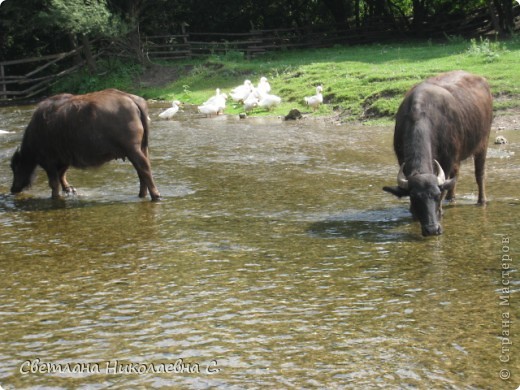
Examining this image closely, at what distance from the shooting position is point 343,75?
23.3 m

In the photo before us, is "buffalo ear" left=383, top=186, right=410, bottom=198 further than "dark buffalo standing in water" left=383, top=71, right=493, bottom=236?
Yes

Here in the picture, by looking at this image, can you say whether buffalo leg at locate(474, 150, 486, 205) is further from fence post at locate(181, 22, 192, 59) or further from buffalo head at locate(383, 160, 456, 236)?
fence post at locate(181, 22, 192, 59)

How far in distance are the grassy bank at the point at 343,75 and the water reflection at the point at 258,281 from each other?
6.88 metres

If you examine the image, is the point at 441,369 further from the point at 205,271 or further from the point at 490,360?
the point at 205,271

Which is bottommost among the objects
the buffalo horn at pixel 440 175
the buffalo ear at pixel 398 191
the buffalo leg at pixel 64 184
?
the buffalo leg at pixel 64 184

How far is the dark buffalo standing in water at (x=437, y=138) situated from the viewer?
27.9 feet

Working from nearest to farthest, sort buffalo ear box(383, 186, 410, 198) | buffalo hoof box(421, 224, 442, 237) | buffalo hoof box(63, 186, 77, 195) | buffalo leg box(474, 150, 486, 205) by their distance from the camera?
buffalo hoof box(421, 224, 442, 237) → buffalo ear box(383, 186, 410, 198) → buffalo leg box(474, 150, 486, 205) → buffalo hoof box(63, 186, 77, 195)

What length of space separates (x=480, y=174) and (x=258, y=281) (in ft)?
14.7

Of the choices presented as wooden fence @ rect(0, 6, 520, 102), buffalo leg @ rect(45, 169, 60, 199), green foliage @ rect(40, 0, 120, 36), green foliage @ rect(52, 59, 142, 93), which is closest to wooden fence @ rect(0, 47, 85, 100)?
wooden fence @ rect(0, 6, 520, 102)

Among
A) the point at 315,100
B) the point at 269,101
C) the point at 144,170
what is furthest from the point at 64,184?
the point at 269,101

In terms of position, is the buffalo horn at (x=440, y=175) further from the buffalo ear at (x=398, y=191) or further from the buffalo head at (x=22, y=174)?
the buffalo head at (x=22, y=174)

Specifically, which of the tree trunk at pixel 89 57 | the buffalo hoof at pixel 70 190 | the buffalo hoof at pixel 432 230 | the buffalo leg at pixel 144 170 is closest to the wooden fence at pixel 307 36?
the tree trunk at pixel 89 57

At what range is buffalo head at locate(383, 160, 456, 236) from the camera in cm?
839

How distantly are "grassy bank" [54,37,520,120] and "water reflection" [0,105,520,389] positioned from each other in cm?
688
